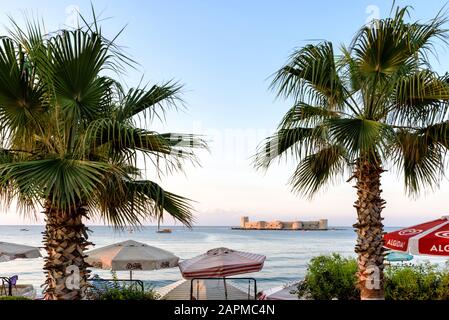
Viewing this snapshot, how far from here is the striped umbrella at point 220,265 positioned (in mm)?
10555

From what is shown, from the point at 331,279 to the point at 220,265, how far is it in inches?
97.0

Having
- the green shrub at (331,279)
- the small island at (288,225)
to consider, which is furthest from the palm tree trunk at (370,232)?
the small island at (288,225)

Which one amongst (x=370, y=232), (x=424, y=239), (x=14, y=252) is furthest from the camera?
(x=14, y=252)

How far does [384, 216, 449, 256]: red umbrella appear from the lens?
299 inches

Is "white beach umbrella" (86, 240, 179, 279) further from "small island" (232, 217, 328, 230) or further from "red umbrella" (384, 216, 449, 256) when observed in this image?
"small island" (232, 217, 328, 230)

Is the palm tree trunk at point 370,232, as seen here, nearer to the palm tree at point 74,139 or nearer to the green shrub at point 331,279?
the green shrub at point 331,279

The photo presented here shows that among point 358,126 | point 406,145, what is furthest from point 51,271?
point 406,145

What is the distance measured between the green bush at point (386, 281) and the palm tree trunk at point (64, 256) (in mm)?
5782

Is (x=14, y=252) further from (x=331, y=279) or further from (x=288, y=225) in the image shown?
(x=288, y=225)

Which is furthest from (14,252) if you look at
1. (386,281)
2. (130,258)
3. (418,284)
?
(418,284)

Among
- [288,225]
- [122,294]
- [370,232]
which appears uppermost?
[370,232]

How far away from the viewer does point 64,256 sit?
6.13 meters

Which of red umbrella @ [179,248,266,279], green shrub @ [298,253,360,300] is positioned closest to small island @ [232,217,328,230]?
red umbrella @ [179,248,266,279]
